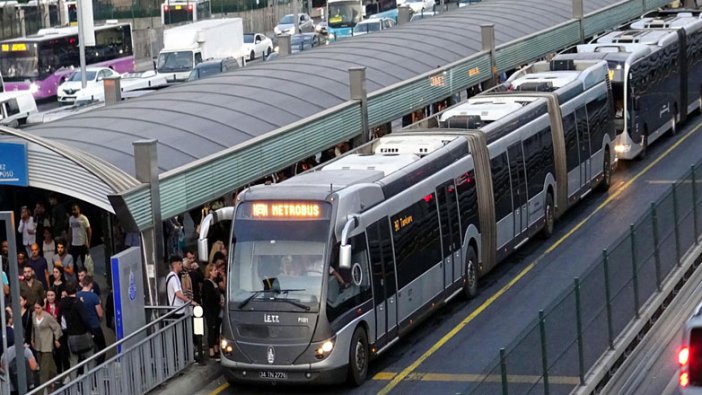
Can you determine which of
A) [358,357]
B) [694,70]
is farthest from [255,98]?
[694,70]

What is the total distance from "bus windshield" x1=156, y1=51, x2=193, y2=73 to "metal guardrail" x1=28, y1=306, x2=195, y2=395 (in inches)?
1733

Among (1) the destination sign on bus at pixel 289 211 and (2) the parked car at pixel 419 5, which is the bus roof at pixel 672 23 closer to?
(1) the destination sign on bus at pixel 289 211

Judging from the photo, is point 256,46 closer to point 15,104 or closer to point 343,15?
point 343,15

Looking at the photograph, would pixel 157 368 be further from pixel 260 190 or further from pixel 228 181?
pixel 228 181

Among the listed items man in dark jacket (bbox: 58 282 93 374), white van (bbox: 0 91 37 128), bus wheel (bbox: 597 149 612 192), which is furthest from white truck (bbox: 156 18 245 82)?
man in dark jacket (bbox: 58 282 93 374)

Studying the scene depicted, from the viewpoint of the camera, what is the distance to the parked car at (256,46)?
7588 cm

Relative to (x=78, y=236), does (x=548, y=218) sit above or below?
below

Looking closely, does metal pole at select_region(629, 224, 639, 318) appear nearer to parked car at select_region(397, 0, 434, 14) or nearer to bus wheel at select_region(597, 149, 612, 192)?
bus wheel at select_region(597, 149, 612, 192)

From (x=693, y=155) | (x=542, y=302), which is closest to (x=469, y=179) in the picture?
(x=542, y=302)

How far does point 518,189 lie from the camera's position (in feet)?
91.7

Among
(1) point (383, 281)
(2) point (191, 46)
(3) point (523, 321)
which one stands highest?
(2) point (191, 46)

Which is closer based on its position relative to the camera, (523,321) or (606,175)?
(523,321)

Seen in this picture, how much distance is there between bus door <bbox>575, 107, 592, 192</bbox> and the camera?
32156 millimetres

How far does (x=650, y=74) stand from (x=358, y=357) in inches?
798
